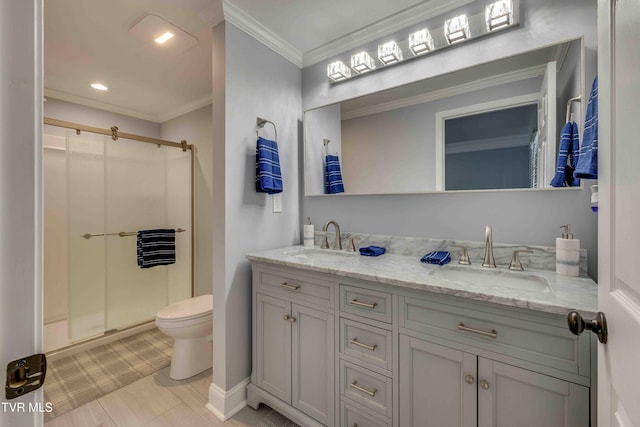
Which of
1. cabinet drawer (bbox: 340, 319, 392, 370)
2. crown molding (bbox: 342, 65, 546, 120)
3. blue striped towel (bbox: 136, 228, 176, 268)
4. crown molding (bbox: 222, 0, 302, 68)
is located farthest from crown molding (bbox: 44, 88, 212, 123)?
cabinet drawer (bbox: 340, 319, 392, 370)

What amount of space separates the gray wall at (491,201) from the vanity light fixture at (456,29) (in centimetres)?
5

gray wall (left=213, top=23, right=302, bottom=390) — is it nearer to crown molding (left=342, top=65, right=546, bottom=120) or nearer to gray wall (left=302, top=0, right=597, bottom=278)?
gray wall (left=302, top=0, right=597, bottom=278)

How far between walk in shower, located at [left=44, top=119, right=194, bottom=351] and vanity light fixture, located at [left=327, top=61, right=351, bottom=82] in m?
1.98

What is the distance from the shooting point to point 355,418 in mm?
1302

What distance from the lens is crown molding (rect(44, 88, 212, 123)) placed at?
285 centimetres

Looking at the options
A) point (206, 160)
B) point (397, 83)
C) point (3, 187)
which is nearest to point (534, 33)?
point (397, 83)

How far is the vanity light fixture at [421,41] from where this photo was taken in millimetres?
1622

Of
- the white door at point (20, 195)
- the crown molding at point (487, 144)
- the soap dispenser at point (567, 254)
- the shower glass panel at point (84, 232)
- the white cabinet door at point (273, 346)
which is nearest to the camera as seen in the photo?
the white door at point (20, 195)

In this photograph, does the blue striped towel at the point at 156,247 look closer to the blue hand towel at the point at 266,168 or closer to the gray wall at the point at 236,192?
the gray wall at the point at 236,192

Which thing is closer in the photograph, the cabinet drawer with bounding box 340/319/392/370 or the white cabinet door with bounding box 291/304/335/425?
the cabinet drawer with bounding box 340/319/392/370

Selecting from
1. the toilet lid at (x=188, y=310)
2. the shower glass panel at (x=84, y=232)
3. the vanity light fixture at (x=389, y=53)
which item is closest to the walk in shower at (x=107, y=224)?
the shower glass panel at (x=84, y=232)

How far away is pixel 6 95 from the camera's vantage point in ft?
1.51

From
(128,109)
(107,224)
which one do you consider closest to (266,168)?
(107,224)

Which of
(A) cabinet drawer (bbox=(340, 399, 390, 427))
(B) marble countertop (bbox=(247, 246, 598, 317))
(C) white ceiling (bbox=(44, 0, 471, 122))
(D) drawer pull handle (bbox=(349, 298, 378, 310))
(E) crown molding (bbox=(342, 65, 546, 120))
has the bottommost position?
(A) cabinet drawer (bbox=(340, 399, 390, 427))
